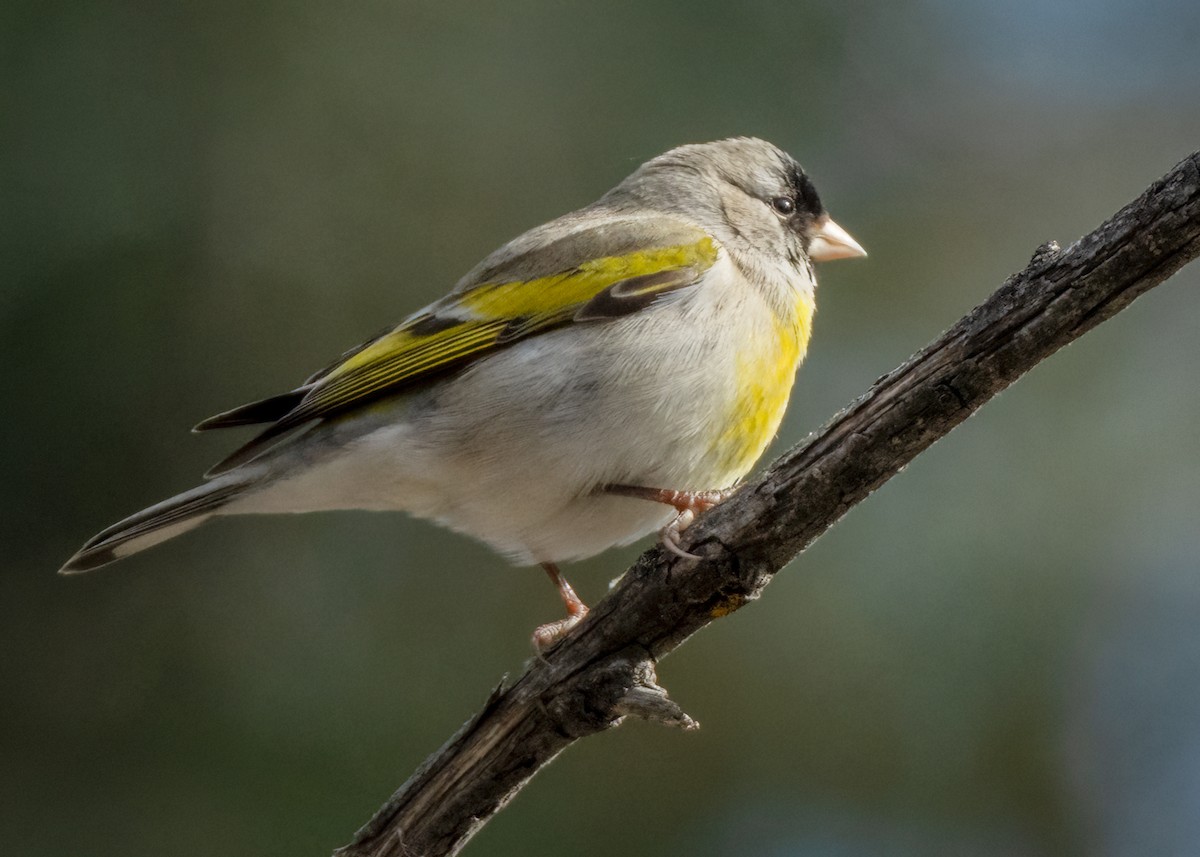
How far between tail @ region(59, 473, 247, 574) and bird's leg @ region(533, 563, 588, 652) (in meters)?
0.98

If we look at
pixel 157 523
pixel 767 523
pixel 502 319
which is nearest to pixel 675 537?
pixel 767 523

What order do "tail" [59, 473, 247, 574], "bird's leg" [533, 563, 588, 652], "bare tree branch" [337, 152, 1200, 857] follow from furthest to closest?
"tail" [59, 473, 247, 574]
"bird's leg" [533, 563, 588, 652]
"bare tree branch" [337, 152, 1200, 857]

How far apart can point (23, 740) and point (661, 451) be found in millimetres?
3178

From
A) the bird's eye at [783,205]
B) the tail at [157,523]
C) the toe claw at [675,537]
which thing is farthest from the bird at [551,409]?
the bird's eye at [783,205]

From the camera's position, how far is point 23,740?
5.20 metres

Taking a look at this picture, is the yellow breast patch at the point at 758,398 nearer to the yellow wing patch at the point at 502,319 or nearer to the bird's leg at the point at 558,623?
the yellow wing patch at the point at 502,319

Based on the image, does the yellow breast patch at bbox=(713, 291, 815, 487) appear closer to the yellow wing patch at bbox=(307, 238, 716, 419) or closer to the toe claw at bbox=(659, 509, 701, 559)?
the yellow wing patch at bbox=(307, 238, 716, 419)

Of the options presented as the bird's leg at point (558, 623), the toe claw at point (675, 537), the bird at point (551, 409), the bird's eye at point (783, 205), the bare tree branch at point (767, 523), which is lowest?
the bare tree branch at point (767, 523)

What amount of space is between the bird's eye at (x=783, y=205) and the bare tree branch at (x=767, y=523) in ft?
6.29

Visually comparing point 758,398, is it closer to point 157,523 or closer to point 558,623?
point 558,623

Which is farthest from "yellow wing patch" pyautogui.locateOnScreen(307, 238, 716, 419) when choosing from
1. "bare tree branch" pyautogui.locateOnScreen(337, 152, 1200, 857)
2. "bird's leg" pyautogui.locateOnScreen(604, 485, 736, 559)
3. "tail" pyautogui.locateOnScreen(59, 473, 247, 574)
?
"bare tree branch" pyautogui.locateOnScreen(337, 152, 1200, 857)

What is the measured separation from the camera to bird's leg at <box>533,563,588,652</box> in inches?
134

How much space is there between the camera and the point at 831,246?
15.1ft

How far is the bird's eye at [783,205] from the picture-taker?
4.61 meters
